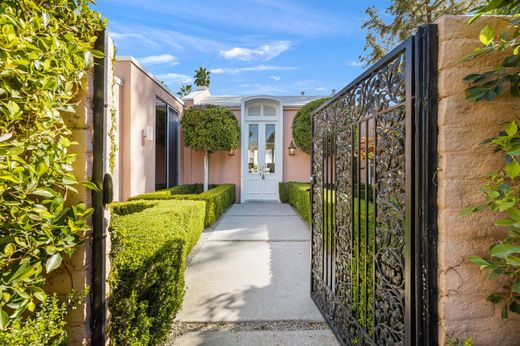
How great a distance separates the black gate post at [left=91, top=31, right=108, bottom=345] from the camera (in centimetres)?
145

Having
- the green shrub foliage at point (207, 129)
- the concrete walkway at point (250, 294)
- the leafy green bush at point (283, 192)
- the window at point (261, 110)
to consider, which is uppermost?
the window at point (261, 110)

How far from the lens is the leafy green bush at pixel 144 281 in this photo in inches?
62.7

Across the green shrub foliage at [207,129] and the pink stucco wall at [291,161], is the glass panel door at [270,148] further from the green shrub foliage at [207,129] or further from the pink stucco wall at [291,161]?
the green shrub foliage at [207,129]

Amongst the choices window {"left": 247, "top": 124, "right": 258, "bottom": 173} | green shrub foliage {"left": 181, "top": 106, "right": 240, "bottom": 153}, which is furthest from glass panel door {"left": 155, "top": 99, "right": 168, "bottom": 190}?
window {"left": 247, "top": 124, "right": 258, "bottom": 173}

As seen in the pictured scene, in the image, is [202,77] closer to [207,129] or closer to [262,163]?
[262,163]

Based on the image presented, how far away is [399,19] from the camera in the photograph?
9.45 m

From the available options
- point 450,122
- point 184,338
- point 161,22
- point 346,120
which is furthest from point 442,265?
point 161,22

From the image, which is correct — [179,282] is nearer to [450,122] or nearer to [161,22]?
[450,122]

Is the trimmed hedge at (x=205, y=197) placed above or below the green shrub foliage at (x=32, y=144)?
below

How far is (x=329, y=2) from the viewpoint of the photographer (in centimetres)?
605

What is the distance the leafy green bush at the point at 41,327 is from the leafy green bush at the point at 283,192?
26.7 feet

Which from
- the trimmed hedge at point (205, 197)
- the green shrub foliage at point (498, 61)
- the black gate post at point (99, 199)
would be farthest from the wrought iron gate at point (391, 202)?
the trimmed hedge at point (205, 197)

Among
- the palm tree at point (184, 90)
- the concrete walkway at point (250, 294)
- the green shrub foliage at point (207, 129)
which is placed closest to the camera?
the concrete walkway at point (250, 294)

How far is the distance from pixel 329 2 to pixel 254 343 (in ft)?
21.9
